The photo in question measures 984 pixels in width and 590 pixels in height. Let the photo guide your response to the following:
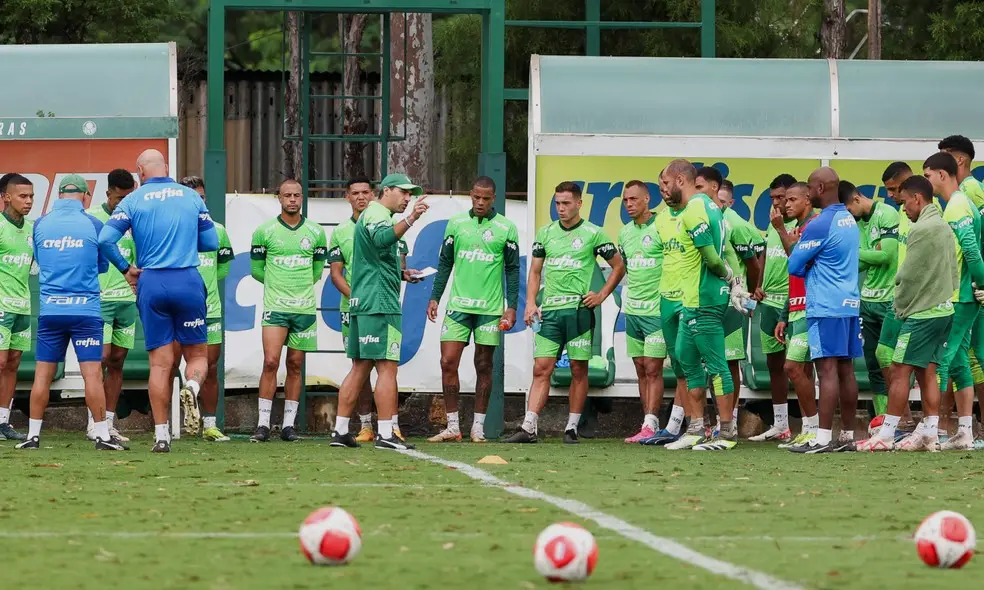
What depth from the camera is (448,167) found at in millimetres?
21938

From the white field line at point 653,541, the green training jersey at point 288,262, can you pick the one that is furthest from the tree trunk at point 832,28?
the white field line at point 653,541

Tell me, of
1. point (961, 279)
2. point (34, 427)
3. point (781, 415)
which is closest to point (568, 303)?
point (781, 415)

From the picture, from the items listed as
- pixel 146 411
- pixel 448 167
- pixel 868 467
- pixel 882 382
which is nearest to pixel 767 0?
pixel 448 167

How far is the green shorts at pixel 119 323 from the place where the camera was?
1361 cm

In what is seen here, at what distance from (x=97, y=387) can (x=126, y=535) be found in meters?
5.23

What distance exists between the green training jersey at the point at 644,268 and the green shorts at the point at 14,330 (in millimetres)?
5063

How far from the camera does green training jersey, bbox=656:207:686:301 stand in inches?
→ 501

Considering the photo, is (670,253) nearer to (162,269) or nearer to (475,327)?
(475,327)

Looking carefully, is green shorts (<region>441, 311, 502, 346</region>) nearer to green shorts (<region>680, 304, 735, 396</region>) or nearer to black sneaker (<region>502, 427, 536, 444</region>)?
black sneaker (<region>502, 427, 536, 444</region>)

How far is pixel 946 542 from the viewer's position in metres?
5.70

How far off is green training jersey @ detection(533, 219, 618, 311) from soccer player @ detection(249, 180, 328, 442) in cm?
196

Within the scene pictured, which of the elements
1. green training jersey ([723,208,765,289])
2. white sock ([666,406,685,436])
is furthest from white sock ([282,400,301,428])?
green training jersey ([723,208,765,289])

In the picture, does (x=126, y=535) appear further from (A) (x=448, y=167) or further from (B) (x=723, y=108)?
(A) (x=448, y=167)

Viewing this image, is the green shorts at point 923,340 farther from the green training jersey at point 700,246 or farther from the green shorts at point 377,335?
Answer: the green shorts at point 377,335
